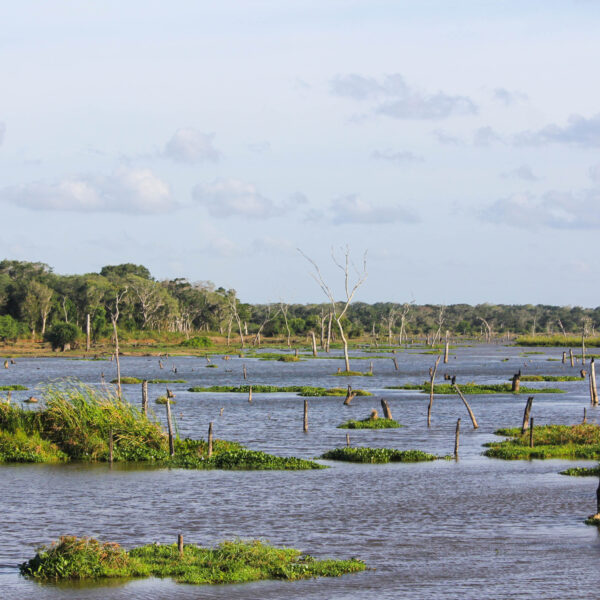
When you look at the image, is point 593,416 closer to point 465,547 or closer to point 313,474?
point 313,474

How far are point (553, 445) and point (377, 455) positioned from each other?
8.72 metres

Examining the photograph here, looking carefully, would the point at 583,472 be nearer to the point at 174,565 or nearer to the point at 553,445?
the point at 553,445

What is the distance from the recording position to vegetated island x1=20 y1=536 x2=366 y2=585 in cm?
2098

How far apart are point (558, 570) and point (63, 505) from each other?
16.2 m

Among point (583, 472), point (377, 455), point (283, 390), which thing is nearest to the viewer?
point (583, 472)

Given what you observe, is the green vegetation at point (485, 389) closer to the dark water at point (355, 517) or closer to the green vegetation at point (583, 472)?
the dark water at point (355, 517)

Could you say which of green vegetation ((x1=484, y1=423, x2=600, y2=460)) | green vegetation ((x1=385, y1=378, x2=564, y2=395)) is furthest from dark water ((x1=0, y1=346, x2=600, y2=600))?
green vegetation ((x1=385, y1=378, x2=564, y2=395))

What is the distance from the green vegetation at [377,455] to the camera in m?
39.4

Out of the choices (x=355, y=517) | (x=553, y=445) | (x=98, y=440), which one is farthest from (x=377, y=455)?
(x=98, y=440)

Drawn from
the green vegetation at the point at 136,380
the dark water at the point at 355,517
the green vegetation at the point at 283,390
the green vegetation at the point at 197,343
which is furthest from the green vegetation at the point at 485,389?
the green vegetation at the point at 197,343

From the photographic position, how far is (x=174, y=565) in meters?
21.6

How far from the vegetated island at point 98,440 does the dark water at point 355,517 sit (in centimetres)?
127

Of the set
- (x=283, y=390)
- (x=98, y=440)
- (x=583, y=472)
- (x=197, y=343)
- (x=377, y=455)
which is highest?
(x=197, y=343)

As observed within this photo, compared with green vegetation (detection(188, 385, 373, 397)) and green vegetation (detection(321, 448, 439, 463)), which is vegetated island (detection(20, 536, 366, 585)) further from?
green vegetation (detection(188, 385, 373, 397))
